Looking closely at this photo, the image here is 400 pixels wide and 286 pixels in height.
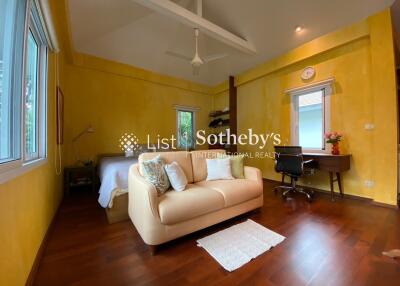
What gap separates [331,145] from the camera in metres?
3.28

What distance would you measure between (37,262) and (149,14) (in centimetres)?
411

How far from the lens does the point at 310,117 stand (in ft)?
12.0

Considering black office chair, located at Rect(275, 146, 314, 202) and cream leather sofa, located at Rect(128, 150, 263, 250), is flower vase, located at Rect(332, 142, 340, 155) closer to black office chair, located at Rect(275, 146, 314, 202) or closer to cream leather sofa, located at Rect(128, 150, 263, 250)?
black office chair, located at Rect(275, 146, 314, 202)

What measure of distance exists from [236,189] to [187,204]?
723 mm

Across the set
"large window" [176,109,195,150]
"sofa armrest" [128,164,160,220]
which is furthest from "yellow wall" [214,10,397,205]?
"sofa armrest" [128,164,160,220]

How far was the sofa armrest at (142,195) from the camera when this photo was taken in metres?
1.59

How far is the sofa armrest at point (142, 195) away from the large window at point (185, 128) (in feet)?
11.1

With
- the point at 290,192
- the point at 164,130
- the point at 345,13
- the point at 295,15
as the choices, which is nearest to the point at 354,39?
the point at 345,13

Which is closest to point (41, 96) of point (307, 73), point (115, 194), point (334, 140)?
point (115, 194)

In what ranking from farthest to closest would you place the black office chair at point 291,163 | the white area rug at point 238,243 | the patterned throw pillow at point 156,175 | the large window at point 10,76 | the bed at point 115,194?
the black office chair at point 291,163, the bed at point 115,194, the patterned throw pillow at point 156,175, the white area rug at point 238,243, the large window at point 10,76

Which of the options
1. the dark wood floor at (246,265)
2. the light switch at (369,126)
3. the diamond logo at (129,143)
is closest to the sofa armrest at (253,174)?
the dark wood floor at (246,265)

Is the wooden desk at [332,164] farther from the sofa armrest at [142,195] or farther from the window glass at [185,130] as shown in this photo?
the window glass at [185,130]

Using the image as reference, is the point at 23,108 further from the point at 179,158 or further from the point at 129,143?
the point at 129,143

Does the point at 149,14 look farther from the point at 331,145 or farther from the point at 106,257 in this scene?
the point at 331,145
